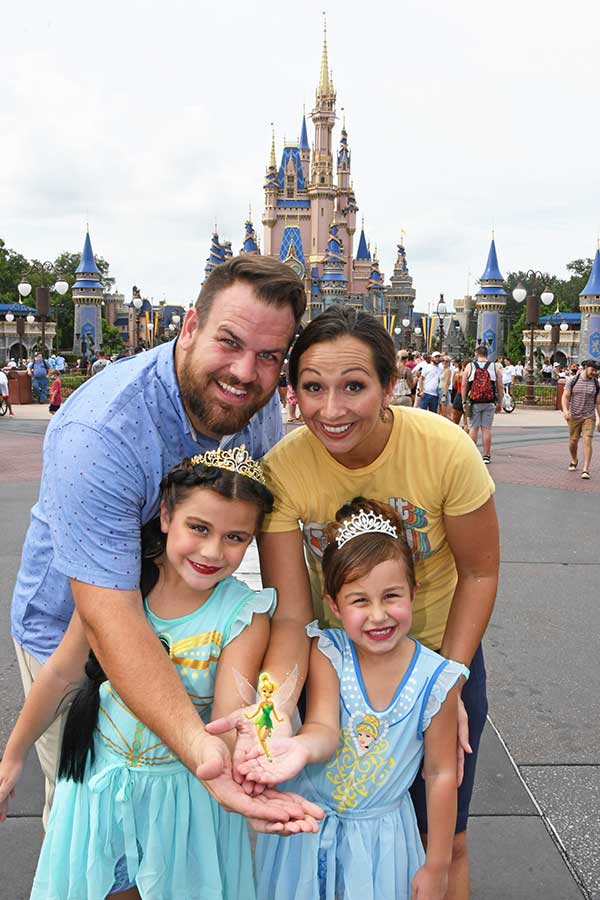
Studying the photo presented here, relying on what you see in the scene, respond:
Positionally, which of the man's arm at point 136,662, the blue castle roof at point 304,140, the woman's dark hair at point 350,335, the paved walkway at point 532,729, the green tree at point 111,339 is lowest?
the paved walkway at point 532,729

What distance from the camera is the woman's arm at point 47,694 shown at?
1.89m

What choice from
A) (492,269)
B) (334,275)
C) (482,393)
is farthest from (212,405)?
(334,275)

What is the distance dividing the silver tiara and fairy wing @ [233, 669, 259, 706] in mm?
400

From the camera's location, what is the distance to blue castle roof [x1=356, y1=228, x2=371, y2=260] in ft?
243

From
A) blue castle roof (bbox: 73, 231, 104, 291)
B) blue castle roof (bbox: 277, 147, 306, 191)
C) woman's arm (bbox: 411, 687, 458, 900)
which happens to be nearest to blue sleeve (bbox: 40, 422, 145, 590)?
woman's arm (bbox: 411, 687, 458, 900)

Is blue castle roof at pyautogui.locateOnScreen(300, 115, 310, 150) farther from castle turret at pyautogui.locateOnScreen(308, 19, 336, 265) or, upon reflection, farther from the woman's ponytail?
the woman's ponytail

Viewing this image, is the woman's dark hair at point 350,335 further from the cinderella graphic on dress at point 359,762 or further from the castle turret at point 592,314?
the castle turret at point 592,314

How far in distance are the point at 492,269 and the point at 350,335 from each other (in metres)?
52.4

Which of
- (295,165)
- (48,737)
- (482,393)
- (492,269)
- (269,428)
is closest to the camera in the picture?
(48,737)

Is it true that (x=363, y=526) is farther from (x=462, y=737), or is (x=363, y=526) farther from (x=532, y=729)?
(x=532, y=729)

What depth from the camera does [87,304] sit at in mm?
52250

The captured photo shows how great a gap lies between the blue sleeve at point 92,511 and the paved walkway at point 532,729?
1.29m

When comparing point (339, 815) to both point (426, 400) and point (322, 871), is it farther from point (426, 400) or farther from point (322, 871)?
point (426, 400)

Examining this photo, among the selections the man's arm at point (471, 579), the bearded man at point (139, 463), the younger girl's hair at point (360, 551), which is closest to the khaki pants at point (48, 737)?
the bearded man at point (139, 463)
